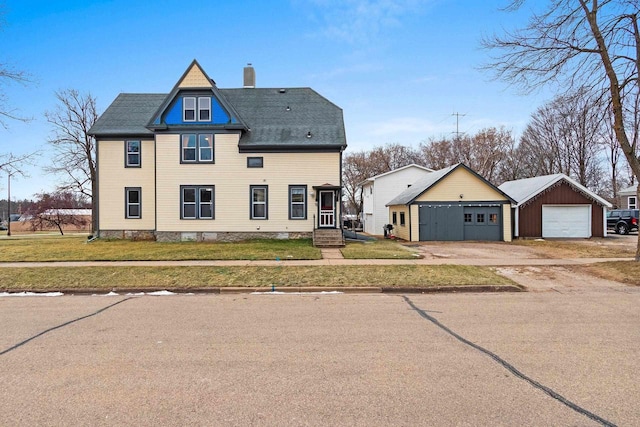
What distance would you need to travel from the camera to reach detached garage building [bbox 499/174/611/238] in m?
26.6

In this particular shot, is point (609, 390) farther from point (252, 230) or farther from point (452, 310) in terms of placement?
point (252, 230)

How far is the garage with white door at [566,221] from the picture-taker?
87.7 feet

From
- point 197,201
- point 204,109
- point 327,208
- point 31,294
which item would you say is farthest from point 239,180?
point 31,294

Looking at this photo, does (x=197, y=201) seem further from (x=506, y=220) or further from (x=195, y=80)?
(x=506, y=220)

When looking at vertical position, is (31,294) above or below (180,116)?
below

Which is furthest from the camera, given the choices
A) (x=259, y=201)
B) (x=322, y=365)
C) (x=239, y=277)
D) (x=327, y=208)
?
(x=327, y=208)

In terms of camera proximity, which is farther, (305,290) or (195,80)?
(195,80)

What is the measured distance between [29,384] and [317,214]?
18.9 m

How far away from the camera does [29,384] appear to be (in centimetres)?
430

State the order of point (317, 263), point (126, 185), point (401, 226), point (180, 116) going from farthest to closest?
point (401, 226)
point (126, 185)
point (180, 116)
point (317, 263)

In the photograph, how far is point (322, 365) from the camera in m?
4.85

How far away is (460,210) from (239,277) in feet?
57.9

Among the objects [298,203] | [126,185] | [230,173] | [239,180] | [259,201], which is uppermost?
[230,173]

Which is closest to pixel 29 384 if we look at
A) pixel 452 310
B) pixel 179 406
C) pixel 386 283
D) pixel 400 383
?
pixel 179 406
